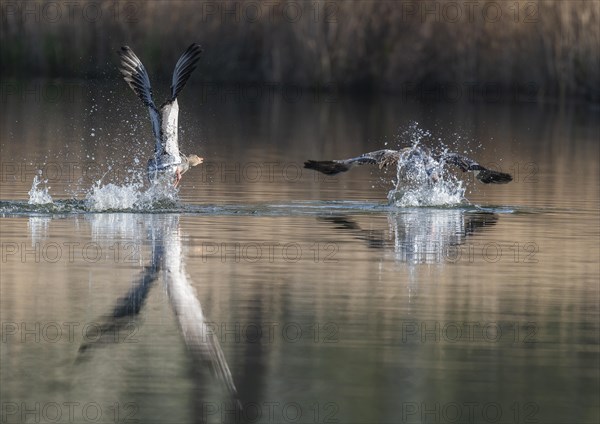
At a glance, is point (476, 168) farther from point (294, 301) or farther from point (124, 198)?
point (294, 301)

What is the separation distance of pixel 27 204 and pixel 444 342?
8.12 m

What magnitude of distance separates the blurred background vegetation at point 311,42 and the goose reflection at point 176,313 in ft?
100

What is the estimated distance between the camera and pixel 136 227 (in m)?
17.0

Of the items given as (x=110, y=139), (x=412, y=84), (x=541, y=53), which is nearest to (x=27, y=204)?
(x=110, y=139)

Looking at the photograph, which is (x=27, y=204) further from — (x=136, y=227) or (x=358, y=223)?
(x=358, y=223)

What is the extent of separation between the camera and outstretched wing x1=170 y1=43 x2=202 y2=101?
62.4ft

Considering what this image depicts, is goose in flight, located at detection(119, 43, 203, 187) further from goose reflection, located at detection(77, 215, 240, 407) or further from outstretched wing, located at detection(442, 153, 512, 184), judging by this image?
goose reflection, located at detection(77, 215, 240, 407)

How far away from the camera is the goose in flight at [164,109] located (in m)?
19.0

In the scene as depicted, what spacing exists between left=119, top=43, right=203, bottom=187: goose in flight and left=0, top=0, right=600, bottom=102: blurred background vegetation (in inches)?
1029
